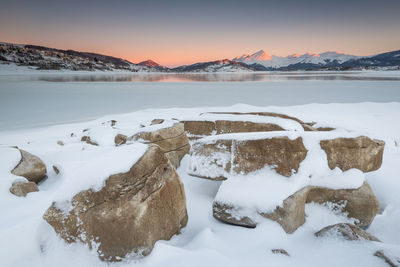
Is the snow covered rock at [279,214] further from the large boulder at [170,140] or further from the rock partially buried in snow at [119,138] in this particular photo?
the rock partially buried in snow at [119,138]

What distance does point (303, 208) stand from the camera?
300cm

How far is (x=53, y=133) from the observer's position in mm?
8328

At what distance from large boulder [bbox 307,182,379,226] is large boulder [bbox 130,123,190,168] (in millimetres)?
2556

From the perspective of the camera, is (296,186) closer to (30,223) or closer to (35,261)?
(35,261)

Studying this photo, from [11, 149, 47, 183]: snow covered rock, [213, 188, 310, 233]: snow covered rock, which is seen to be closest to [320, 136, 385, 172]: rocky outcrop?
[213, 188, 310, 233]: snow covered rock

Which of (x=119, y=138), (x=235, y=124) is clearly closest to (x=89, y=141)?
(x=119, y=138)

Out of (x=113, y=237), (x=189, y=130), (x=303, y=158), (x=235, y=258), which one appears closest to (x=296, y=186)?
(x=303, y=158)

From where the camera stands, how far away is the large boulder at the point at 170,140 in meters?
4.46

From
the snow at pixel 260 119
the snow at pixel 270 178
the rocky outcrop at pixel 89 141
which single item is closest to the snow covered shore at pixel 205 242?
the snow at pixel 270 178

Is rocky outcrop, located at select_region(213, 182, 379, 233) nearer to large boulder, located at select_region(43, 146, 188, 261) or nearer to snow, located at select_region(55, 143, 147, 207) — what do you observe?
large boulder, located at select_region(43, 146, 188, 261)

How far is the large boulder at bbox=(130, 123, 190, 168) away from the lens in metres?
4.46

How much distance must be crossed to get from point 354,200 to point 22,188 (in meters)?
4.77

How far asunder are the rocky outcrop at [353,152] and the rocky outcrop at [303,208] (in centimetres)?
35

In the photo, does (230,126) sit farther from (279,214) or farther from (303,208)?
(279,214)
